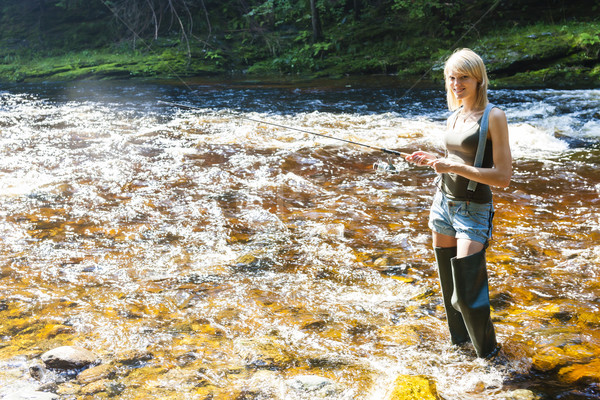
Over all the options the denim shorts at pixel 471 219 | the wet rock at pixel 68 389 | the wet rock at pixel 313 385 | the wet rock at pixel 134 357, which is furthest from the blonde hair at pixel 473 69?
the wet rock at pixel 68 389

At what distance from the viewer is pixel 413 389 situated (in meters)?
2.88

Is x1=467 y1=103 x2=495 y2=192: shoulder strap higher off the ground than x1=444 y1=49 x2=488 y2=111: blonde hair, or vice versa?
x1=444 y1=49 x2=488 y2=111: blonde hair

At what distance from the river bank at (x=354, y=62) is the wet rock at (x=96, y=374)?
12787mm

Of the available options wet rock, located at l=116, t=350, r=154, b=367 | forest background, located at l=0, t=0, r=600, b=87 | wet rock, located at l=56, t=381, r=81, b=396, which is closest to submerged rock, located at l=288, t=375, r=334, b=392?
wet rock, located at l=116, t=350, r=154, b=367

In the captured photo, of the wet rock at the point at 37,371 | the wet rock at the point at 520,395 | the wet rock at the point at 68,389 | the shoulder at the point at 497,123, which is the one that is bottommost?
the wet rock at the point at 520,395

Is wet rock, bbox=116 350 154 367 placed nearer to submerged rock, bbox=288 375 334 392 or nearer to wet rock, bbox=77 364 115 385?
wet rock, bbox=77 364 115 385

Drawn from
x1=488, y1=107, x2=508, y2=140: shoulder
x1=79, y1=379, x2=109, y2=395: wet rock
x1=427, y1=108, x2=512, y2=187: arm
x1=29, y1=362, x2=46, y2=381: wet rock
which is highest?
x1=488, y1=107, x2=508, y2=140: shoulder

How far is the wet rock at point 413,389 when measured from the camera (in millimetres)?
2820

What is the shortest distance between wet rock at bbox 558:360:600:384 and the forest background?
455 inches

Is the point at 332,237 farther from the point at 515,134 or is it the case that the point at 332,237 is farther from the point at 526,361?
the point at 515,134

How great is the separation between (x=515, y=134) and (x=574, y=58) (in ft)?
22.7

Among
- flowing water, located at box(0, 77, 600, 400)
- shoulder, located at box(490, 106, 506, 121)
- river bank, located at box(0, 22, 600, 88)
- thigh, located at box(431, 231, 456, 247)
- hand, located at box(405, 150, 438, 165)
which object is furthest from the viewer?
river bank, located at box(0, 22, 600, 88)

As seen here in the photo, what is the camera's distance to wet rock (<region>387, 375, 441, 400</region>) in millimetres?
2820

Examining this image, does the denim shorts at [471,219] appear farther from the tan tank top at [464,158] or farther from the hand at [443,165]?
the hand at [443,165]
